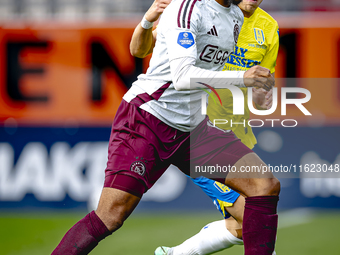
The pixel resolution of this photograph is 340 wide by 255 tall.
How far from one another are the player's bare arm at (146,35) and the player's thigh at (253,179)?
36.6 inches

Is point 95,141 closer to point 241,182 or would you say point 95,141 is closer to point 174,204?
point 174,204

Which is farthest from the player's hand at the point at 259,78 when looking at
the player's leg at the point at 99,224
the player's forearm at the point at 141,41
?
the player's forearm at the point at 141,41

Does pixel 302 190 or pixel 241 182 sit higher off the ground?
pixel 241 182

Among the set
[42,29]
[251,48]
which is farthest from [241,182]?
[42,29]

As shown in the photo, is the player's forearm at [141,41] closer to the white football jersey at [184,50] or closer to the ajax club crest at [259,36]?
the white football jersey at [184,50]

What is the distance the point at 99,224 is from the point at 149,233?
2.47 metres

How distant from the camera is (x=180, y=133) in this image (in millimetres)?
2477

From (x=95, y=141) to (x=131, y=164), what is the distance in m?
3.37

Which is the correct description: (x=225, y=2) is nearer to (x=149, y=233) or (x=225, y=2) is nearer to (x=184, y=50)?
(x=184, y=50)

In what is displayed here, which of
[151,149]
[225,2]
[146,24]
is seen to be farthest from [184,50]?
[146,24]

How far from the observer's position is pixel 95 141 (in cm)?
556

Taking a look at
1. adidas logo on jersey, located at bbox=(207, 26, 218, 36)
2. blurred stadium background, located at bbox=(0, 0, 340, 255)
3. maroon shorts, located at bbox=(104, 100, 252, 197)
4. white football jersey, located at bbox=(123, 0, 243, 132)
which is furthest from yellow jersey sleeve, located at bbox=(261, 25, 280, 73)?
blurred stadium background, located at bbox=(0, 0, 340, 255)

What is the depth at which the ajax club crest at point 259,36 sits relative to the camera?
3.20 m

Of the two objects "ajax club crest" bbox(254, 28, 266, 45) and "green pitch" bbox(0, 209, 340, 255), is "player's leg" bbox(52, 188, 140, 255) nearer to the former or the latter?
"ajax club crest" bbox(254, 28, 266, 45)
